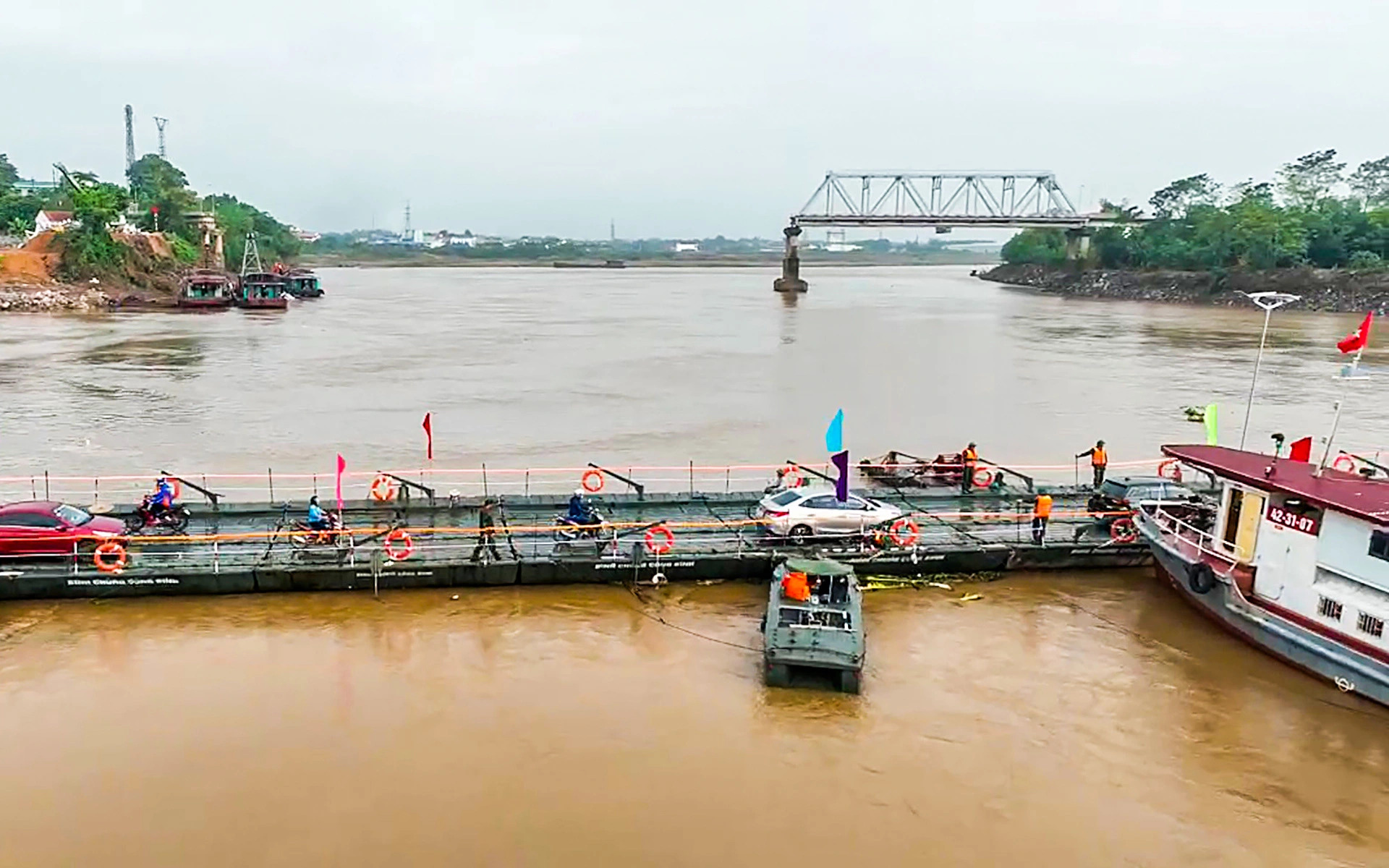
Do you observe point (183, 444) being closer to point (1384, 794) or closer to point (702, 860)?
point (702, 860)

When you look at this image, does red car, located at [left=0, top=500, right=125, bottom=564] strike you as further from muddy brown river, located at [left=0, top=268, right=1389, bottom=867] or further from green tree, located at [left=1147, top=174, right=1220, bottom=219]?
green tree, located at [left=1147, top=174, right=1220, bottom=219]

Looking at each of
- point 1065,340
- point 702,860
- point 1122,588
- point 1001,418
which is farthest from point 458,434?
point 1065,340

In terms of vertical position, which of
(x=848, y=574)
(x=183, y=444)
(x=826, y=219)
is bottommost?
(x=183, y=444)

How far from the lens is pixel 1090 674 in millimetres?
14586

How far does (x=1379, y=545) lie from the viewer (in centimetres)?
1375

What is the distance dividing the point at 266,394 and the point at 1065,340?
5408cm

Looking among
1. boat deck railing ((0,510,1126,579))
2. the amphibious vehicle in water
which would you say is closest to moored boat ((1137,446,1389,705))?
boat deck railing ((0,510,1126,579))

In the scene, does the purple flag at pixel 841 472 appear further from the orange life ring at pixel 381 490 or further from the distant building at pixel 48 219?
the distant building at pixel 48 219

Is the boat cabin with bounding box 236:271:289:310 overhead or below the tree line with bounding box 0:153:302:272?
below

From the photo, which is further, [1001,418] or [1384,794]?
[1001,418]

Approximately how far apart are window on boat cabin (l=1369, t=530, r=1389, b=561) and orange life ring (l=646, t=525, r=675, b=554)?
10.7 meters

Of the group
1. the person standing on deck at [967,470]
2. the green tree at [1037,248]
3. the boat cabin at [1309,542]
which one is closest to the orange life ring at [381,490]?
the person standing on deck at [967,470]

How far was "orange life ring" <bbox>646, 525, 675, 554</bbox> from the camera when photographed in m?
17.5

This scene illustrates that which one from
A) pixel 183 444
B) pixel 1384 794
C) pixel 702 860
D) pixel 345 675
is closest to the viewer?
pixel 702 860
